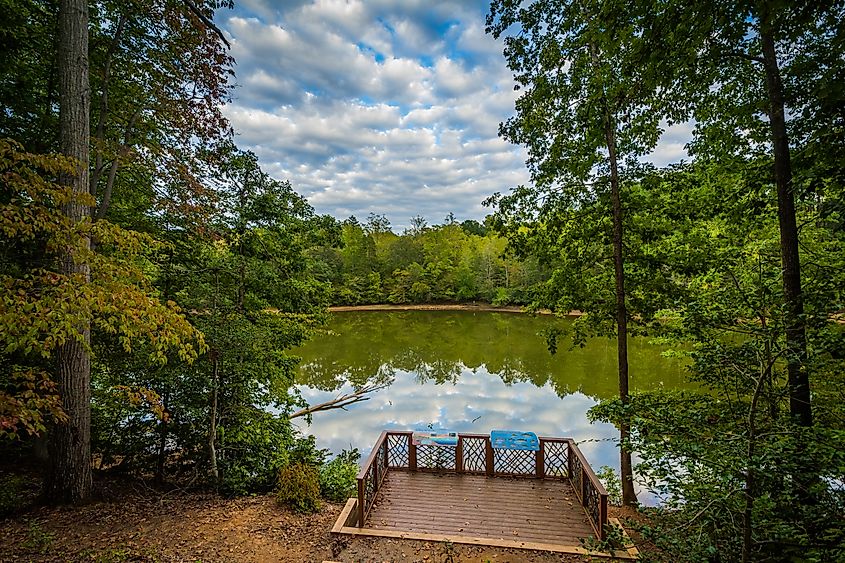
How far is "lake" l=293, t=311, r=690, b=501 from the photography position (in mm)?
9352

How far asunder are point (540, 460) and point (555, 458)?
0.85 feet

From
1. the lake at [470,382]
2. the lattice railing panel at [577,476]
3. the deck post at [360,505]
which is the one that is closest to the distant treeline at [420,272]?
the lake at [470,382]

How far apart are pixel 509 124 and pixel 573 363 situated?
11616 mm

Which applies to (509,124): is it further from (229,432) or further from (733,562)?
(229,432)

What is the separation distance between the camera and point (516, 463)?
669cm

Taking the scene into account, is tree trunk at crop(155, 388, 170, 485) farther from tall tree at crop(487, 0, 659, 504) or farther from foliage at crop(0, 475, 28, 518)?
tall tree at crop(487, 0, 659, 504)

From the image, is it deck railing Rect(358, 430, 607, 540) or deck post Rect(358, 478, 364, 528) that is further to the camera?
deck railing Rect(358, 430, 607, 540)

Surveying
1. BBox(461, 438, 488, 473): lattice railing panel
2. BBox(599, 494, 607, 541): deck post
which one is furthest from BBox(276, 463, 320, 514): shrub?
BBox(599, 494, 607, 541): deck post

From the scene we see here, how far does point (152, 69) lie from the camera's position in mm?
5418

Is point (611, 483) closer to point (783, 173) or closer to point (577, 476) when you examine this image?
point (577, 476)

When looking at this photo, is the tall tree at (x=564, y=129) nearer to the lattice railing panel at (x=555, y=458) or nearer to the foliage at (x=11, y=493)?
the lattice railing panel at (x=555, y=458)

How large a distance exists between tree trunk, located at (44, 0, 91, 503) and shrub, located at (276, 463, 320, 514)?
2.20m

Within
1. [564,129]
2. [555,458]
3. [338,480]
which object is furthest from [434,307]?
[564,129]

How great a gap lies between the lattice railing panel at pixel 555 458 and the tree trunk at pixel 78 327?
6.33 meters
